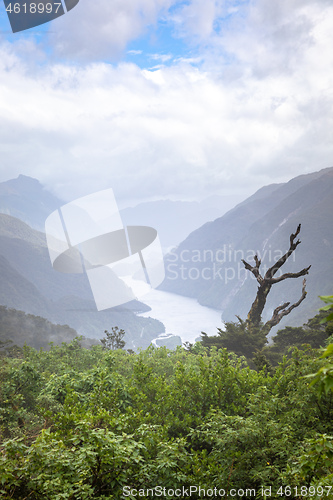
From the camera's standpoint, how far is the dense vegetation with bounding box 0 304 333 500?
153 inches

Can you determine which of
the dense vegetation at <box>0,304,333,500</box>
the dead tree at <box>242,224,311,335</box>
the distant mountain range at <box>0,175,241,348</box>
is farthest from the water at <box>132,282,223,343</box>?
the dense vegetation at <box>0,304,333,500</box>

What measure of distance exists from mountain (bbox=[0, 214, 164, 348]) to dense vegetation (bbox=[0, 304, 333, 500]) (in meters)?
113

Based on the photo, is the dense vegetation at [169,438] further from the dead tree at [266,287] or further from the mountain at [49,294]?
the mountain at [49,294]

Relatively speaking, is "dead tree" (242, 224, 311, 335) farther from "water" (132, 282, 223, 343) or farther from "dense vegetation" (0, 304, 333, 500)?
"water" (132, 282, 223, 343)

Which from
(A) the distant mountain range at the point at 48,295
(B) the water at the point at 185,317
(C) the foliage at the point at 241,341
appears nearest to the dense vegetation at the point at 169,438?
(C) the foliage at the point at 241,341

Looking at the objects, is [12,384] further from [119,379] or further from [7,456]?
[7,456]

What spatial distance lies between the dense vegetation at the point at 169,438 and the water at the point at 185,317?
111221 mm

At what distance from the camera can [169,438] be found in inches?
237

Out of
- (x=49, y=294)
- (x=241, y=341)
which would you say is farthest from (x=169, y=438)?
(x=49, y=294)

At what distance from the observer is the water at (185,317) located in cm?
13400

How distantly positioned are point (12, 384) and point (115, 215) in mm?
26543

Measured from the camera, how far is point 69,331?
58.0 metres

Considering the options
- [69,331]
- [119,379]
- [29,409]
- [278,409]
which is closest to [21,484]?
[119,379]

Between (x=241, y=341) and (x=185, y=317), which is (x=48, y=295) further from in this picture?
(x=241, y=341)
